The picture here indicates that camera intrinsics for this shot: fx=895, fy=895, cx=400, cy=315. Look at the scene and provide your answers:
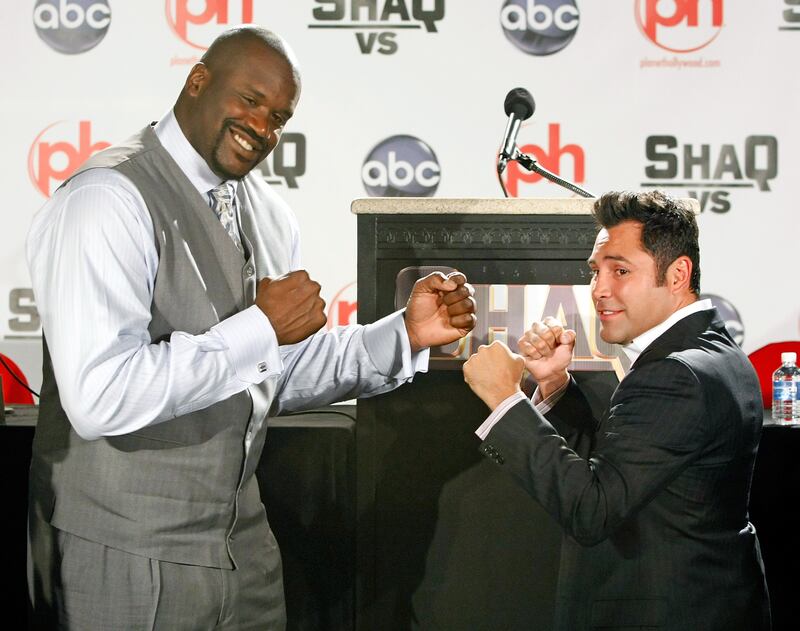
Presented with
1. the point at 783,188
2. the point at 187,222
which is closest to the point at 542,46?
the point at 783,188

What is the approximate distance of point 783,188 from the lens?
3570 millimetres

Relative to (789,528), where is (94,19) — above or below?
above

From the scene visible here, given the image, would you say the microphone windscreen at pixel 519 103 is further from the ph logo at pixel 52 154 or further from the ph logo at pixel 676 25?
the ph logo at pixel 52 154

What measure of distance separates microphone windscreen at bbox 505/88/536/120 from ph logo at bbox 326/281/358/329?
55.0 inches

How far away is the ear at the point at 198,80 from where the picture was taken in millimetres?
1646

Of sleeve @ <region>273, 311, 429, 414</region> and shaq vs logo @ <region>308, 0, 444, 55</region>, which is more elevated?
shaq vs logo @ <region>308, 0, 444, 55</region>

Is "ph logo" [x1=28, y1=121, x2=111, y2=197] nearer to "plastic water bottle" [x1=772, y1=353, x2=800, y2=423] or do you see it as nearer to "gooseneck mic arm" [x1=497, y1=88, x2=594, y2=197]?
→ "gooseneck mic arm" [x1=497, y1=88, x2=594, y2=197]

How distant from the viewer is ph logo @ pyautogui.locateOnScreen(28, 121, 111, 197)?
145 inches

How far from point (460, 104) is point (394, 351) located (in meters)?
2.04

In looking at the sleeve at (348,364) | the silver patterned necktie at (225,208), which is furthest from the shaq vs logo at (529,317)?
the silver patterned necktie at (225,208)

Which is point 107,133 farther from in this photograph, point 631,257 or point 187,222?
point 631,257

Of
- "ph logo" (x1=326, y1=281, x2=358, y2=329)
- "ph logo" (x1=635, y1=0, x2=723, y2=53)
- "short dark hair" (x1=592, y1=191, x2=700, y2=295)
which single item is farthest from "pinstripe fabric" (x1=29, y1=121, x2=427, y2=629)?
"ph logo" (x1=635, y1=0, x2=723, y2=53)

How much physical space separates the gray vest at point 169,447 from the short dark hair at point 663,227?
73 cm

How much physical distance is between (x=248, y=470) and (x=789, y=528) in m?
1.55
